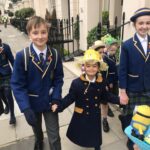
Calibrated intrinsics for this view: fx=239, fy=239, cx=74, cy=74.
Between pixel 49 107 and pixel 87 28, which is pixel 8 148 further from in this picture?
pixel 87 28

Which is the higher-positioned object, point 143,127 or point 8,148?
point 143,127

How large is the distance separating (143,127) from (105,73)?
1.98m

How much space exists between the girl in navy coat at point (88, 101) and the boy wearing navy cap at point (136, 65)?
0.23m

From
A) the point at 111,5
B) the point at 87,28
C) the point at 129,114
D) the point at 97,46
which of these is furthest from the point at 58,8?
the point at 129,114

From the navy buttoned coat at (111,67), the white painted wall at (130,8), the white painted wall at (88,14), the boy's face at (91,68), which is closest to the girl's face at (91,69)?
the boy's face at (91,68)

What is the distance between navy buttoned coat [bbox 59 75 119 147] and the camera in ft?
9.04

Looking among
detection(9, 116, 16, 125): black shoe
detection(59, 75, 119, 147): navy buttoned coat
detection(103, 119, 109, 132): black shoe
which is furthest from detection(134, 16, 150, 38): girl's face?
detection(9, 116, 16, 125): black shoe

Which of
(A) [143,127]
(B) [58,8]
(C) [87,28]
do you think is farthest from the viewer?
(B) [58,8]

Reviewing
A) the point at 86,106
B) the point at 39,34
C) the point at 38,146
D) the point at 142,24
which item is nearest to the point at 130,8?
the point at 142,24

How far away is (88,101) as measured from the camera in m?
2.80

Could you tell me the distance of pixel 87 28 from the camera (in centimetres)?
786

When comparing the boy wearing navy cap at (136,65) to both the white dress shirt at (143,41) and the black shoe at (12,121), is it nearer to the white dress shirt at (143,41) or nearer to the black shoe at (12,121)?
the white dress shirt at (143,41)

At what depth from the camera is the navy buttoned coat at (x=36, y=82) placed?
256cm

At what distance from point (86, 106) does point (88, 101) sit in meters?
0.07
